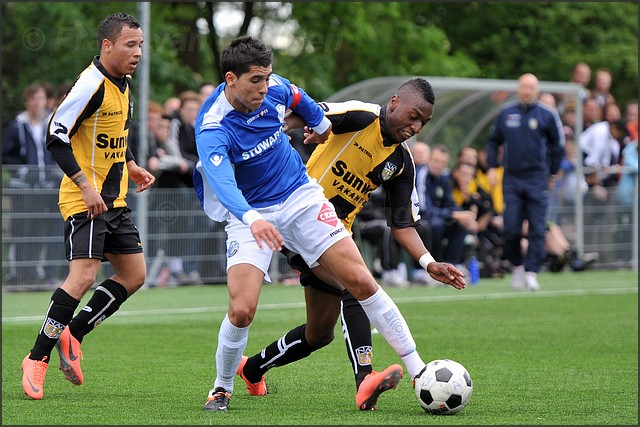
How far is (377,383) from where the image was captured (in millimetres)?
6445

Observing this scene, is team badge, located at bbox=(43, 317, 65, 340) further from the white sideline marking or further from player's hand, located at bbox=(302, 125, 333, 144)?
the white sideline marking

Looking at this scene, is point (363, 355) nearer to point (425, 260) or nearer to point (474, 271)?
point (425, 260)

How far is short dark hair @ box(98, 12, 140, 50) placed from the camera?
7.41 metres

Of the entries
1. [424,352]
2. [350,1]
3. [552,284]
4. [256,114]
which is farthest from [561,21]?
[256,114]

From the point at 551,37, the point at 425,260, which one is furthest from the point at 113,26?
the point at 551,37

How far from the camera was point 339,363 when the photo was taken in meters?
8.79

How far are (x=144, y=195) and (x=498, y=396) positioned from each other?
8941 mm

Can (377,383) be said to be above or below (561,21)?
below

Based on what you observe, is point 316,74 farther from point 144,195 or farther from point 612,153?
point 144,195

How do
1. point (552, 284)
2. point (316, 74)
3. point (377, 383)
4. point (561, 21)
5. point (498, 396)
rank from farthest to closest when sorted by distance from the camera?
1. point (561, 21)
2. point (316, 74)
3. point (552, 284)
4. point (498, 396)
5. point (377, 383)

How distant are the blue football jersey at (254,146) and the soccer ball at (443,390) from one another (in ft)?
4.23

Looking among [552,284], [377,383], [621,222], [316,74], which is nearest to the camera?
[377,383]

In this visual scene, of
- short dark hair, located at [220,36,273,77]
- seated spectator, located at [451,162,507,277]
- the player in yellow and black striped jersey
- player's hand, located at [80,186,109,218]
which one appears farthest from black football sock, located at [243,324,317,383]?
seated spectator, located at [451,162,507,277]

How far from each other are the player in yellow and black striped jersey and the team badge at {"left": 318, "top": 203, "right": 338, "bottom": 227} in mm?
404
